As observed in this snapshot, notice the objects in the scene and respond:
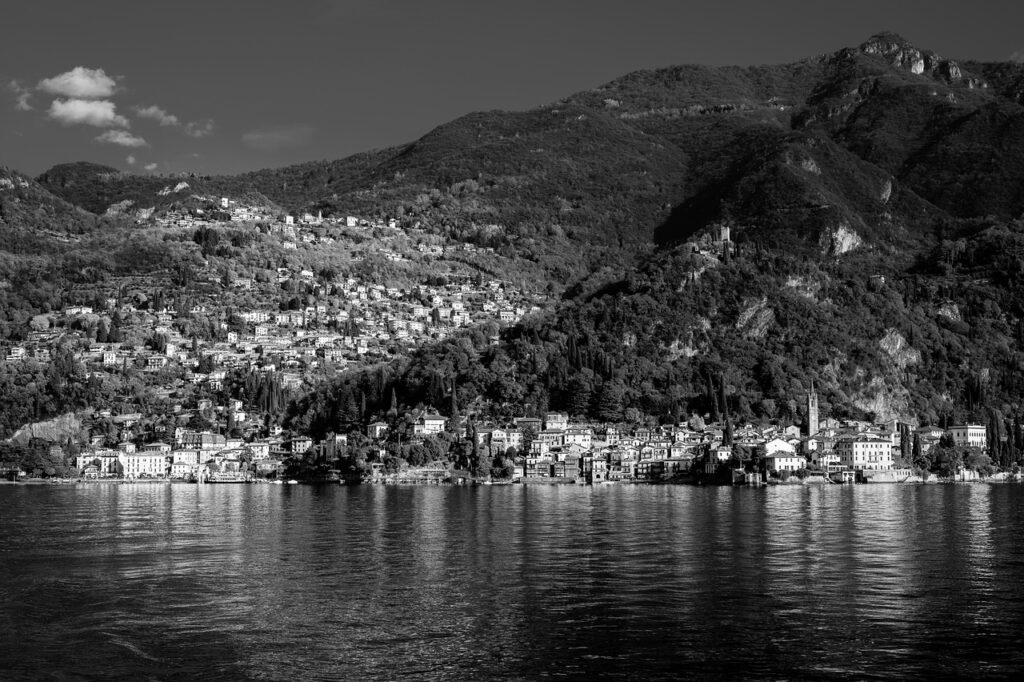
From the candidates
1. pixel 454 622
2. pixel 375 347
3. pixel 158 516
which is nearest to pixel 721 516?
pixel 158 516

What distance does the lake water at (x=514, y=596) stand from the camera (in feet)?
91.8

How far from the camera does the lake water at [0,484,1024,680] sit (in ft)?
91.8

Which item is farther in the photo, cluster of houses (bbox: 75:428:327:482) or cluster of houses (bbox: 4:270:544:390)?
cluster of houses (bbox: 4:270:544:390)

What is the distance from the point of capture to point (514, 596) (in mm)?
36625

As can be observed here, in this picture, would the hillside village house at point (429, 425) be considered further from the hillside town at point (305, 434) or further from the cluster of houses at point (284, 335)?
the cluster of houses at point (284, 335)

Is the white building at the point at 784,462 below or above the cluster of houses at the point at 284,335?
below

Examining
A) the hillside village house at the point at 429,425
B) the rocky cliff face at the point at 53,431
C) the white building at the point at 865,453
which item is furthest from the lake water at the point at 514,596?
the rocky cliff face at the point at 53,431

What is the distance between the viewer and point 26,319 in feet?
564

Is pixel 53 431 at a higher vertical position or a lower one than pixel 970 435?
higher

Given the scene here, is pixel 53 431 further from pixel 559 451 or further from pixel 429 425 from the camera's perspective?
pixel 559 451

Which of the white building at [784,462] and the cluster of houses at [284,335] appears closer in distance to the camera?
the white building at [784,462]

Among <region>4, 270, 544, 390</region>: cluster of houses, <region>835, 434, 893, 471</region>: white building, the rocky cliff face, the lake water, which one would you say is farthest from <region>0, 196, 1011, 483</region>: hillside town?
the lake water

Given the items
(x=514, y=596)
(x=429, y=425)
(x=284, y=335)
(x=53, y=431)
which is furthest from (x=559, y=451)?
(x=514, y=596)

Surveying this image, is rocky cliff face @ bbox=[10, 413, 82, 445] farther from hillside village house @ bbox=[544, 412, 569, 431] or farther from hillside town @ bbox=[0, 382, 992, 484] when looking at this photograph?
hillside village house @ bbox=[544, 412, 569, 431]
